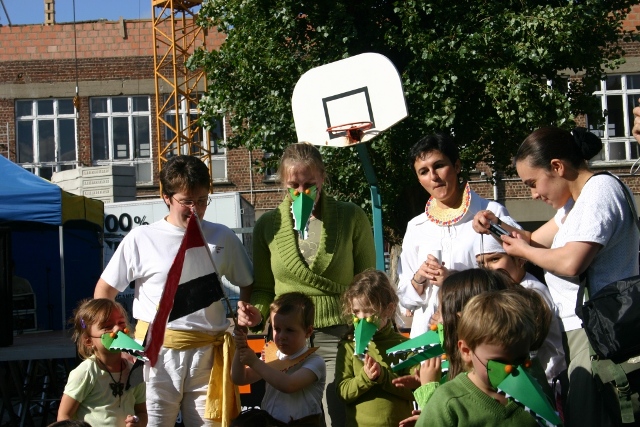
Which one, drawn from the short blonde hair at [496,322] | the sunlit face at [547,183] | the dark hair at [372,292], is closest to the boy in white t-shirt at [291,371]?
the dark hair at [372,292]

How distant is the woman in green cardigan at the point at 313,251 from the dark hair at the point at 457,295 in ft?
3.85

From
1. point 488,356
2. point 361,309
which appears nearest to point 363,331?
point 361,309

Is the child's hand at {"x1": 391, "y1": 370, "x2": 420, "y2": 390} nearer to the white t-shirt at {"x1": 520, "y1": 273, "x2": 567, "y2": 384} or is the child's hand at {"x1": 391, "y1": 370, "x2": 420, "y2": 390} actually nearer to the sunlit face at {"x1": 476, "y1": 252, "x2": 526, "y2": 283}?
the white t-shirt at {"x1": 520, "y1": 273, "x2": 567, "y2": 384}

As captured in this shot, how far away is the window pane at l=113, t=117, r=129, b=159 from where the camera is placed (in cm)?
2642

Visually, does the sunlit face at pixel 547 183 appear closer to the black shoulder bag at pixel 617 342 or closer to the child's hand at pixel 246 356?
the black shoulder bag at pixel 617 342

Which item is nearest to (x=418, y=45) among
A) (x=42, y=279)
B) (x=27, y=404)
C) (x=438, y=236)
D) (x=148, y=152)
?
(x=42, y=279)

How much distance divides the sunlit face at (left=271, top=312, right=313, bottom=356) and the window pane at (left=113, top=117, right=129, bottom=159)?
2320 centimetres

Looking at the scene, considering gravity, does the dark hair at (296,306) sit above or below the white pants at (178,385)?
above

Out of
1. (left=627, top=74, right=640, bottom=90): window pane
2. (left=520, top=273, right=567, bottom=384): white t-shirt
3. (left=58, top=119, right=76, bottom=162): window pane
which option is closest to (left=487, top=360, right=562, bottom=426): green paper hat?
(left=520, top=273, right=567, bottom=384): white t-shirt

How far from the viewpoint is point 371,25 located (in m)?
14.5

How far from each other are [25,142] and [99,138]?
224 centimetres

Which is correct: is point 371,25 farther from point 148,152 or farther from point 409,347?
point 148,152

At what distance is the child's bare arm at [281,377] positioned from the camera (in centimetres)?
393

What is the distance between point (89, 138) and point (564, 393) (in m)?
24.5
